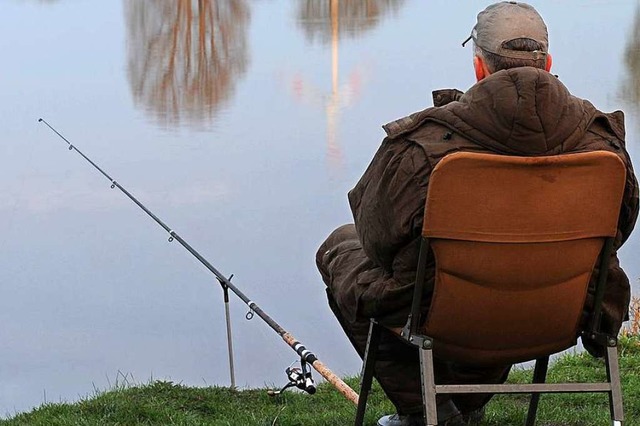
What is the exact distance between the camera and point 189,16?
19516mm

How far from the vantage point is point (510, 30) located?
105 inches

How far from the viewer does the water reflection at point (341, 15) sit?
60.4 ft

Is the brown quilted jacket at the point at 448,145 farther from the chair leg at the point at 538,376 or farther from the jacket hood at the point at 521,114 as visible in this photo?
the chair leg at the point at 538,376

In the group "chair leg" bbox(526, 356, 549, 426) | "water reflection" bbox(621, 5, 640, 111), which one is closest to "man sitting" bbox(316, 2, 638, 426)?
"chair leg" bbox(526, 356, 549, 426)

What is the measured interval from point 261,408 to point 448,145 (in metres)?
1.82

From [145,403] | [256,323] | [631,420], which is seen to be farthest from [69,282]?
[631,420]

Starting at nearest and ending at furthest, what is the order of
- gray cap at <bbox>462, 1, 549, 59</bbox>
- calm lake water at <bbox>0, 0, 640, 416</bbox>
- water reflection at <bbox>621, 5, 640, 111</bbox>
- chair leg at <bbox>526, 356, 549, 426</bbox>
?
gray cap at <bbox>462, 1, 549, 59</bbox> < chair leg at <bbox>526, 356, 549, 426</bbox> < calm lake water at <bbox>0, 0, 640, 416</bbox> < water reflection at <bbox>621, 5, 640, 111</bbox>

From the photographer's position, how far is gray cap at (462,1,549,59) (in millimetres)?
2666

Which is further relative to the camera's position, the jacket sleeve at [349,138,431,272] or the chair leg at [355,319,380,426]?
the chair leg at [355,319,380,426]

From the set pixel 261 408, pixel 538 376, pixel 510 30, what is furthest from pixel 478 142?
pixel 261 408

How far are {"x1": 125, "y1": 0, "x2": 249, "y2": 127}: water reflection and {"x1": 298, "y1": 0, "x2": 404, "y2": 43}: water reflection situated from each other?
0.98 meters

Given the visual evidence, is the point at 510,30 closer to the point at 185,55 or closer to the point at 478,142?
the point at 478,142

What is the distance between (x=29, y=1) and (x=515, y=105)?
1842 centimetres

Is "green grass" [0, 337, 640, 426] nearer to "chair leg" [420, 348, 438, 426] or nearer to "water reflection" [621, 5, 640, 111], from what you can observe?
"chair leg" [420, 348, 438, 426]
